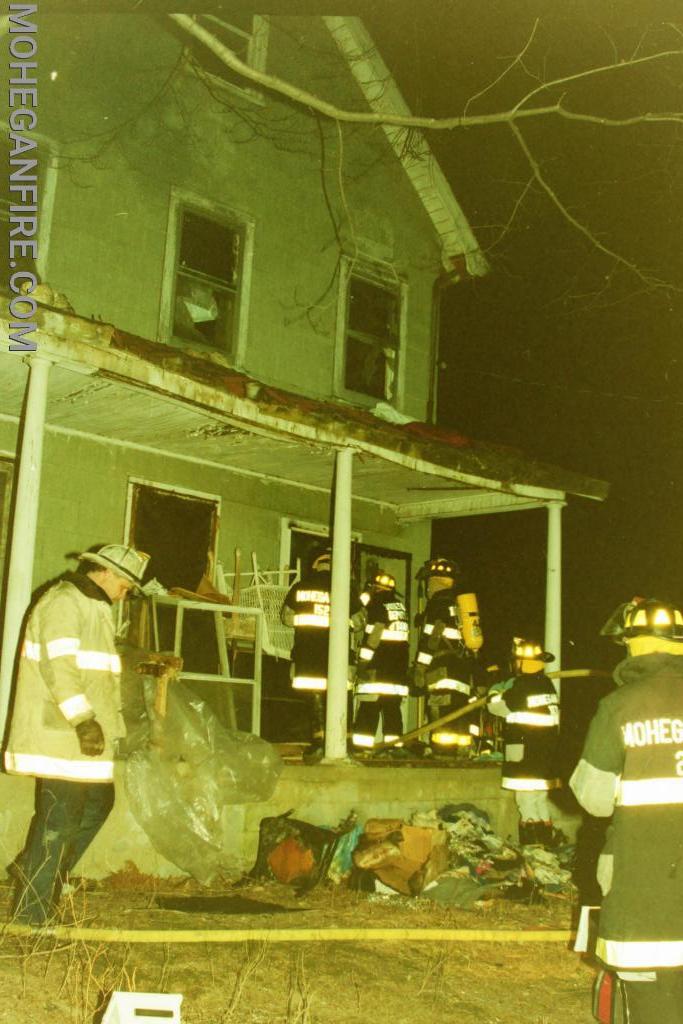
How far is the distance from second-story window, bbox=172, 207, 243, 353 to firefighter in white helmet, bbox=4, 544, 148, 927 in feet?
17.7

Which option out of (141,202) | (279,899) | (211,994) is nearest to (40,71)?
(141,202)

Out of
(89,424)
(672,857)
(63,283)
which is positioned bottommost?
(672,857)

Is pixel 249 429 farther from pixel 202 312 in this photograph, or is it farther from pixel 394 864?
pixel 394 864

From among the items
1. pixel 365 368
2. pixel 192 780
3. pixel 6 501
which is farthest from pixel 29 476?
pixel 365 368

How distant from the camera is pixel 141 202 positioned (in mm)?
9711

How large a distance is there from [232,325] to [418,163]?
3.58 metres

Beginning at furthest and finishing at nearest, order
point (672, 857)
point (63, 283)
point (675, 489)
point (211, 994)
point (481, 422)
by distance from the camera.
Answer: point (481, 422) → point (675, 489) → point (63, 283) → point (211, 994) → point (672, 857)

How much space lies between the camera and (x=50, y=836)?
486 cm

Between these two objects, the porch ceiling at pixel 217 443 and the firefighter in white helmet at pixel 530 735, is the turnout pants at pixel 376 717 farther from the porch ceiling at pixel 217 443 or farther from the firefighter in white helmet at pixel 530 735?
the porch ceiling at pixel 217 443

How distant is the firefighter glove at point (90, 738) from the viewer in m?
4.79

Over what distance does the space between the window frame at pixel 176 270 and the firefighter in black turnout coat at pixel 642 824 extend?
7.02 m

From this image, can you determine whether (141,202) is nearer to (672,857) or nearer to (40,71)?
(40,71)

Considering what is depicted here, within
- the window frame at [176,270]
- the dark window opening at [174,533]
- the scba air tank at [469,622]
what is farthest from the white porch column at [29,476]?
the scba air tank at [469,622]

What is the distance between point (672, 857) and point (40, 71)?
8.81 m
